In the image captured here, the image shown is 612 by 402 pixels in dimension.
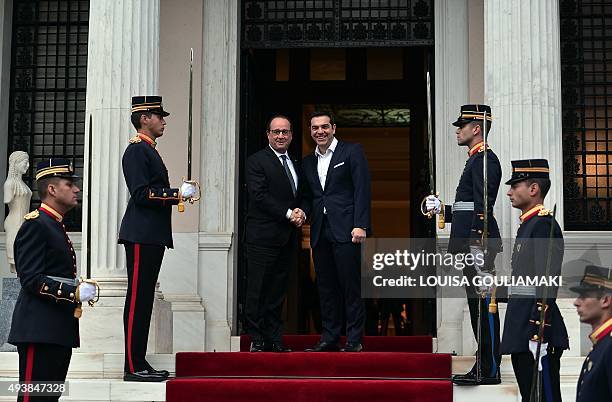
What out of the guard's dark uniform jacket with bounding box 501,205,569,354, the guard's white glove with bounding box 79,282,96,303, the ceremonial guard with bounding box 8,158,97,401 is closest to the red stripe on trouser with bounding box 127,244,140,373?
the ceremonial guard with bounding box 8,158,97,401

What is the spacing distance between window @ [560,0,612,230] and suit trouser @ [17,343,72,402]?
7207 millimetres

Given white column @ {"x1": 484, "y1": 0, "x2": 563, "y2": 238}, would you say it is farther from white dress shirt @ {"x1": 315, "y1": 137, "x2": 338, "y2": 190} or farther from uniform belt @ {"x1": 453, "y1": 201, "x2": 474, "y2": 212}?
white dress shirt @ {"x1": 315, "y1": 137, "x2": 338, "y2": 190}

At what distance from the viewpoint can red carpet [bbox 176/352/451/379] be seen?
31.1 ft

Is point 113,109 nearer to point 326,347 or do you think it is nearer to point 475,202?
point 326,347

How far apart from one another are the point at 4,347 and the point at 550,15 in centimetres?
628

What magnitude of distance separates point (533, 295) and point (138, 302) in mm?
3332

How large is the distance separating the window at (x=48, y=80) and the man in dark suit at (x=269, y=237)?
14.0 feet

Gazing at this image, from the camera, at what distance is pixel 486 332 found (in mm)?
9492

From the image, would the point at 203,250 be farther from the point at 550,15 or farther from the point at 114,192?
the point at 550,15

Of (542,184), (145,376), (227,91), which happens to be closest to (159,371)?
(145,376)

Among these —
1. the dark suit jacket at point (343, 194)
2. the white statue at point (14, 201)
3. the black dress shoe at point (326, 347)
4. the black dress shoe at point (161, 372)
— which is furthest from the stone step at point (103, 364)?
the white statue at point (14, 201)

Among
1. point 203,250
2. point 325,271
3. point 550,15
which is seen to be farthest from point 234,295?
point 550,15

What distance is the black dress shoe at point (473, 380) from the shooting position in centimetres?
920

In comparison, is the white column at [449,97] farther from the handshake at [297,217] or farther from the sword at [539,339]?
the sword at [539,339]
